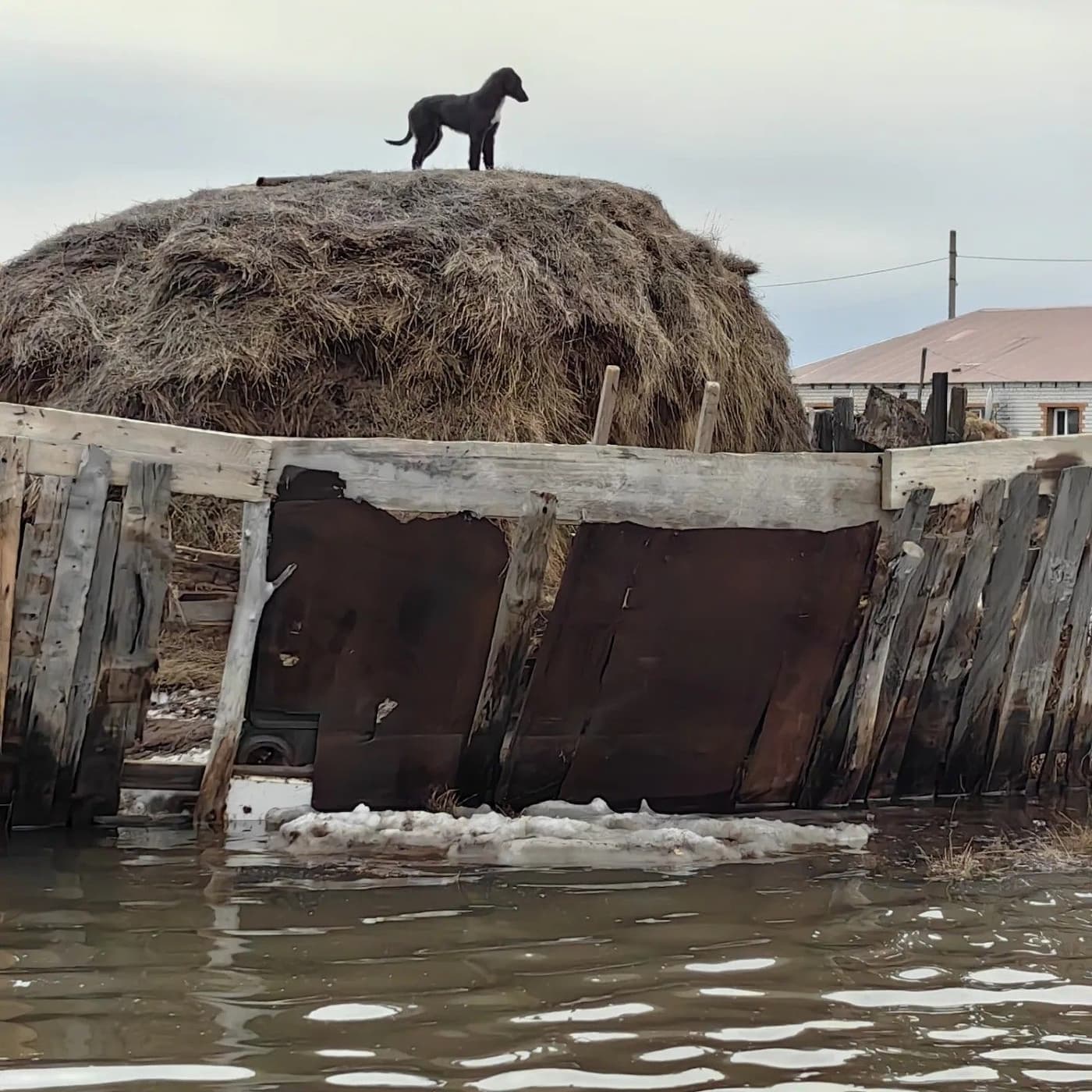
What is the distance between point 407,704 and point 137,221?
644 centimetres

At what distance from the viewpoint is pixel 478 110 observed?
1218cm

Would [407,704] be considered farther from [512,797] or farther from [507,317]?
[507,317]

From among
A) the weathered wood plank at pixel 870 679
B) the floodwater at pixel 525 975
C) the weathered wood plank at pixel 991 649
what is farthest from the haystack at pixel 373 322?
the floodwater at pixel 525 975

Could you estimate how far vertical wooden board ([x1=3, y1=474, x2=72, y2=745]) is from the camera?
5.21m

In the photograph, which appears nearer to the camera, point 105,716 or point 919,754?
point 105,716

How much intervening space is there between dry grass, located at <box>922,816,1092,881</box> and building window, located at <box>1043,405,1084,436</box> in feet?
87.3

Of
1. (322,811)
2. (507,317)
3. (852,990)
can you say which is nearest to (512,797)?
(322,811)

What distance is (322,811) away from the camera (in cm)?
561

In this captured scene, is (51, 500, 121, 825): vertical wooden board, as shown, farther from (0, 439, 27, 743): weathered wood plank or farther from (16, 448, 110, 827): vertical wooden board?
(0, 439, 27, 743): weathered wood plank

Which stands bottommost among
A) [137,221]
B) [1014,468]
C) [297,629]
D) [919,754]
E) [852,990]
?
[852,990]

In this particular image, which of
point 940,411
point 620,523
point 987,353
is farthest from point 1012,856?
point 987,353

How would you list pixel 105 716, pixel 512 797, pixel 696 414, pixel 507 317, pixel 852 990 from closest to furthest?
pixel 852 990 → pixel 105 716 → pixel 512 797 → pixel 507 317 → pixel 696 414

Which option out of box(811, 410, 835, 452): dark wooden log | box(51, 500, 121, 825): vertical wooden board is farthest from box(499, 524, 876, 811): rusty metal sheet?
box(811, 410, 835, 452): dark wooden log

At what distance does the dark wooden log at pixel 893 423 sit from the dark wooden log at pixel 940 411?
0.11m
